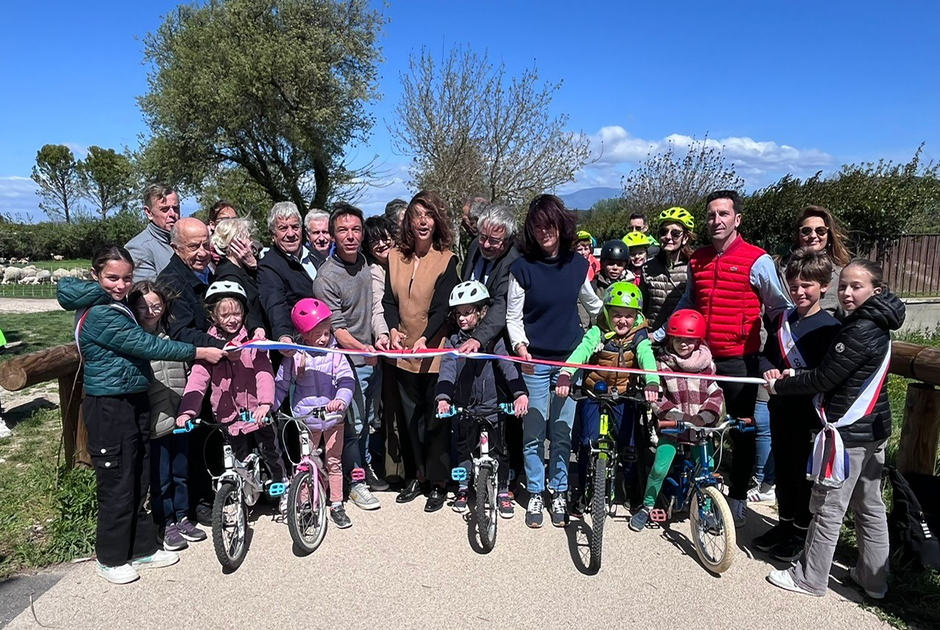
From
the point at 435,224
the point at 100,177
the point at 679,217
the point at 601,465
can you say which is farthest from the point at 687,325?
the point at 100,177

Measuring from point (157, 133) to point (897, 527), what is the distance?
84.0ft

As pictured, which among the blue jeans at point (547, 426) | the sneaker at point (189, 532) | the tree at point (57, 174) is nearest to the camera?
the sneaker at point (189, 532)

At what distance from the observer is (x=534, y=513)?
4625mm

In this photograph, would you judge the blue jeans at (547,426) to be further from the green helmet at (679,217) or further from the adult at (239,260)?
the adult at (239,260)

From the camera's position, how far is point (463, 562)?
4094mm

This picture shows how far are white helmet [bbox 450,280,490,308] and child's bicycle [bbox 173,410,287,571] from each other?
1.70m

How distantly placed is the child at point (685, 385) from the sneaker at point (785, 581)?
2.99 feet

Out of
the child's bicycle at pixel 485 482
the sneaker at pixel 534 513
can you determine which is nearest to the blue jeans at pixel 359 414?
the child's bicycle at pixel 485 482

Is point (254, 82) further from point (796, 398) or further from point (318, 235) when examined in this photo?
point (796, 398)

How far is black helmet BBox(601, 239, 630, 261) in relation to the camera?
19.4 feet

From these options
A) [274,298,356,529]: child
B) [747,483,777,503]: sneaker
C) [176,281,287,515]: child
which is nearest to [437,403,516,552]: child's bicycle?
[274,298,356,529]: child

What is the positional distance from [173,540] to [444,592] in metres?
2.00

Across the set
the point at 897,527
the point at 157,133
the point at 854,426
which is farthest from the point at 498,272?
the point at 157,133

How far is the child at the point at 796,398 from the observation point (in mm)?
3877
